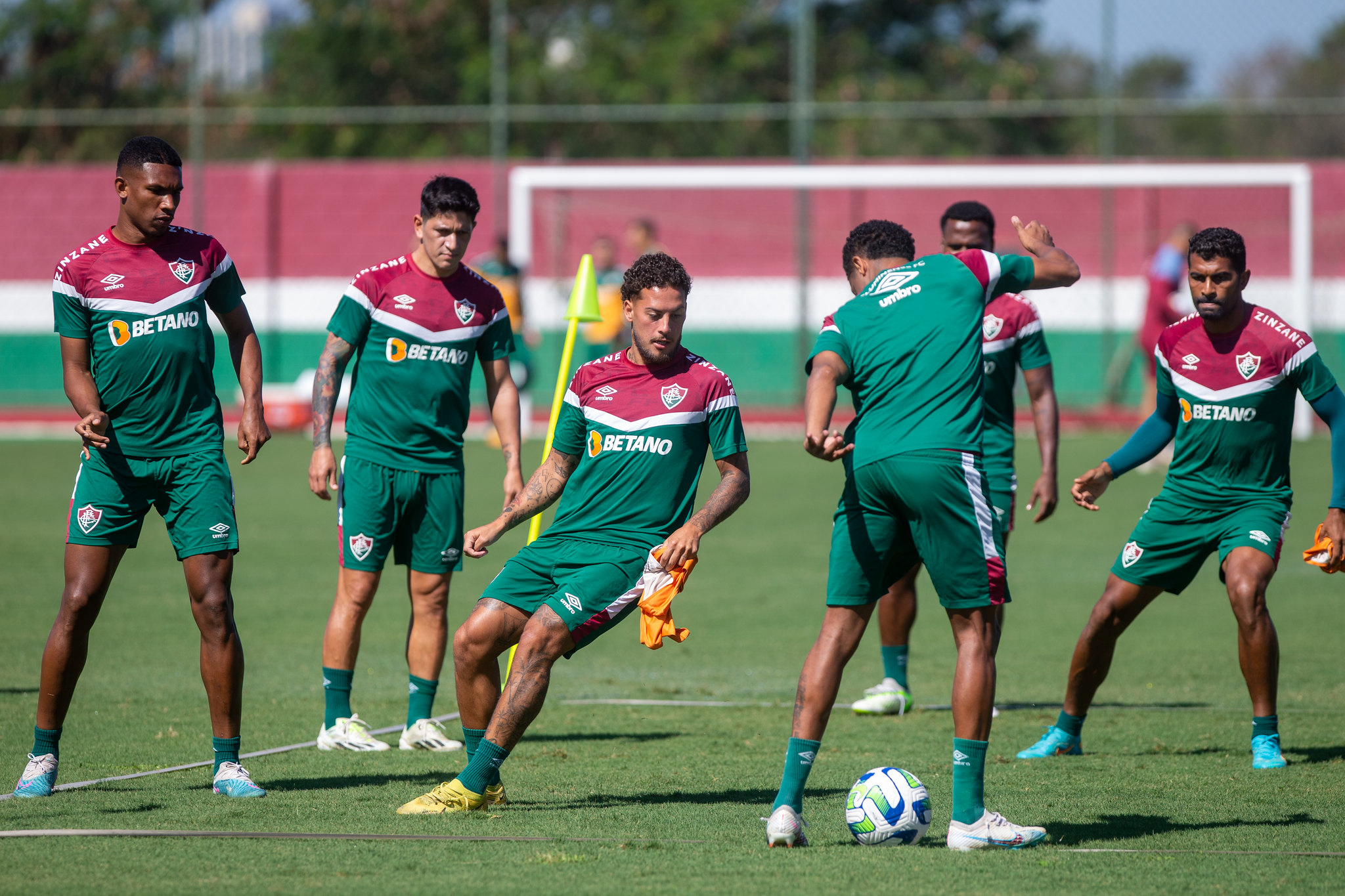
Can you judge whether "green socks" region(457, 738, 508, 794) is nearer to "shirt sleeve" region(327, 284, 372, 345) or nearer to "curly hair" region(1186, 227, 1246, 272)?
"shirt sleeve" region(327, 284, 372, 345)

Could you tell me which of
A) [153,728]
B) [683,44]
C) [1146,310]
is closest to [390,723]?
[153,728]

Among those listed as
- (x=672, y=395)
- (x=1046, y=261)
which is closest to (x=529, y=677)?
(x=672, y=395)

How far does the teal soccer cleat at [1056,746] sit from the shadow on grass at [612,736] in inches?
63.0

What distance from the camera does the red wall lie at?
24.2 m

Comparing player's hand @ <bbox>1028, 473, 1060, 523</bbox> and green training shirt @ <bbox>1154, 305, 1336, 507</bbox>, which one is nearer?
green training shirt @ <bbox>1154, 305, 1336, 507</bbox>

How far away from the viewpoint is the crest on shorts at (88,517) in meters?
5.88

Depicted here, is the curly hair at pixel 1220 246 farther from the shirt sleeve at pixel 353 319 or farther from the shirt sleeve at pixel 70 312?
the shirt sleeve at pixel 70 312

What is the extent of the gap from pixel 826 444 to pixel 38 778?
3240mm

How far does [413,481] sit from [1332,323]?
64.7ft

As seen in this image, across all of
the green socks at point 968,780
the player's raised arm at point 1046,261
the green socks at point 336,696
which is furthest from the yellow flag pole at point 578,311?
the green socks at point 968,780

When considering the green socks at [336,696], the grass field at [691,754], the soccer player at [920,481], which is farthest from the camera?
the green socks at [336,696]

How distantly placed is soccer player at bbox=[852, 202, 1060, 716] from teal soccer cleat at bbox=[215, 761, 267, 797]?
3129 mm

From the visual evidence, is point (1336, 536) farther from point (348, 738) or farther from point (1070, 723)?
point (348, 738)

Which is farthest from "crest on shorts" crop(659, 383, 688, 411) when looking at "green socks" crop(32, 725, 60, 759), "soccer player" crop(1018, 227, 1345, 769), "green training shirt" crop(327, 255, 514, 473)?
"green socks" crop(32, 725, 60, 759)
